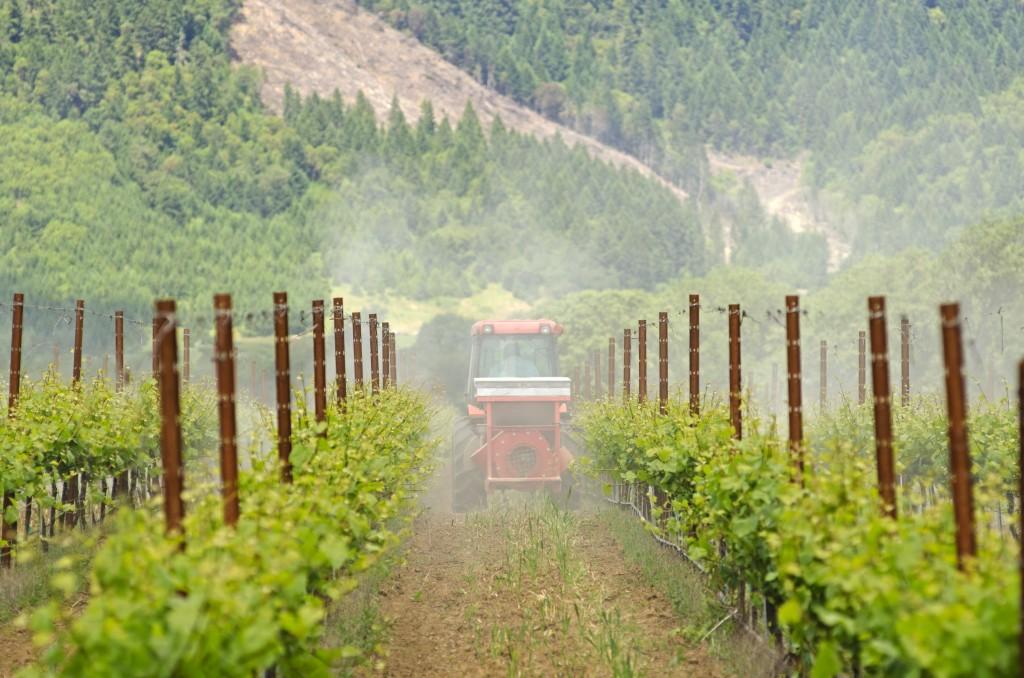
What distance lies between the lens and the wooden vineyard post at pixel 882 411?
818 cm

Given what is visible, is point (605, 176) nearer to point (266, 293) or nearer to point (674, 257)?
point (674, 257)

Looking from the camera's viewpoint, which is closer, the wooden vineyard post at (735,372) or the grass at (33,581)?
the grass at (33,581)

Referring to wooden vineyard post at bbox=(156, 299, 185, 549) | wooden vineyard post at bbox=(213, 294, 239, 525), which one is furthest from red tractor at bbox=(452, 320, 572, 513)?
wooden vineyard post at bbox=(156, 299, 185, 549)

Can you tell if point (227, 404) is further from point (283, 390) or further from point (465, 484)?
point (465, 484)

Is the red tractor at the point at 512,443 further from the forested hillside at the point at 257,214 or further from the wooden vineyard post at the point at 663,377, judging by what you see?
the forested hillside at the point at 257,214

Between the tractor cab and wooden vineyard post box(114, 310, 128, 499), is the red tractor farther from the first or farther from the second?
wooden vineyard post box(114, 310, 128, 499)

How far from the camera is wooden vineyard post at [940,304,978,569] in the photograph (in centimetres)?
666

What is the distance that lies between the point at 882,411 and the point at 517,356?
1943cm

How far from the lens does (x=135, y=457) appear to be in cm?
1805

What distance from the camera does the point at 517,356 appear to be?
2761cm

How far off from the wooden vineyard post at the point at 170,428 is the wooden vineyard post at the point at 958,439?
13.3 feet

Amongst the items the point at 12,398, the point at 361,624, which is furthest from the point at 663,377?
the point at 361,624

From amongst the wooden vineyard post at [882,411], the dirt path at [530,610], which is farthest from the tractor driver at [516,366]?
the wooden vineyard post at [882,411]

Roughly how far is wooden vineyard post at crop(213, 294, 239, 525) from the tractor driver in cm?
1869
